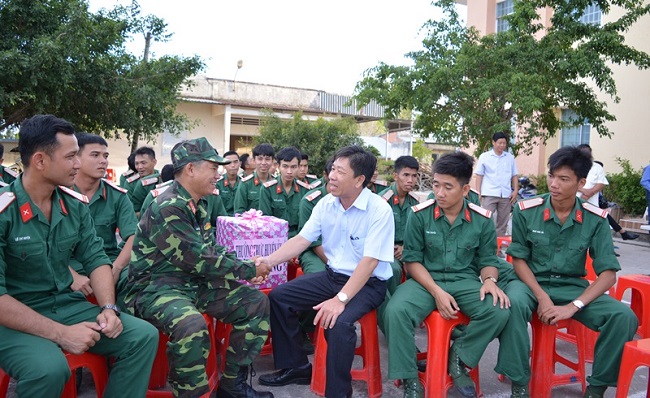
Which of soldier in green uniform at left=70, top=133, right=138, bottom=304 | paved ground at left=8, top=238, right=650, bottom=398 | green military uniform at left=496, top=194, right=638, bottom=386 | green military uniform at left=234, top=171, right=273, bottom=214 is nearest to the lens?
green military uniform at left=496, top=194, right=638, bottom=386

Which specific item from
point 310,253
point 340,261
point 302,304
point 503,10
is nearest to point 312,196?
point 310,253

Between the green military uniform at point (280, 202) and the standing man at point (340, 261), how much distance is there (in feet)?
6.35

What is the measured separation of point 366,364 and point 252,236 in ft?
3.88

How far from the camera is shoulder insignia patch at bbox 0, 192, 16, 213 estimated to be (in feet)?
7.82

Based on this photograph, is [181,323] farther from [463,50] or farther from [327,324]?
[463,50]

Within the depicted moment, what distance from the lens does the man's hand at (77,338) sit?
2342 mm

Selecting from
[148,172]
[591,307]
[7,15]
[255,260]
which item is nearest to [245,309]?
[255,260]

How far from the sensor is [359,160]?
3299 millimetres

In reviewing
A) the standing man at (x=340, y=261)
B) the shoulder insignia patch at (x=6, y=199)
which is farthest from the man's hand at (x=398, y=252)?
the shoulder insignia patch at (x=6, y=199)

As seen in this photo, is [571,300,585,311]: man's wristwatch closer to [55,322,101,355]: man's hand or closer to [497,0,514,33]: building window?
[55,322,101,355]: man's hand

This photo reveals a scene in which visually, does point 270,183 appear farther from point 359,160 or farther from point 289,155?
point 359,160

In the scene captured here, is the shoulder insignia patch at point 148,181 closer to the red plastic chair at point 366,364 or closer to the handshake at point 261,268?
the handshake at point 261,268

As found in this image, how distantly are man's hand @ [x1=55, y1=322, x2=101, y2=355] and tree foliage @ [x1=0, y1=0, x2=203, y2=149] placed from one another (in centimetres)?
634

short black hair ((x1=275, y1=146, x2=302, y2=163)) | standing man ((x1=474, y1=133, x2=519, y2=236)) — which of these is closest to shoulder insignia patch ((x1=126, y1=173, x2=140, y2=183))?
short black hair ((x1=275, y1=146, x2=302, y2=163))
